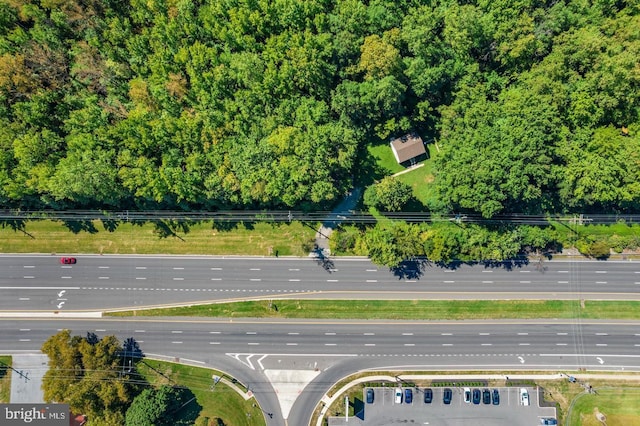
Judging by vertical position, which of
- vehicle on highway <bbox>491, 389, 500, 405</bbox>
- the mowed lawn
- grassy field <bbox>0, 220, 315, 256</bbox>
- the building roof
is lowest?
the mowed lawn

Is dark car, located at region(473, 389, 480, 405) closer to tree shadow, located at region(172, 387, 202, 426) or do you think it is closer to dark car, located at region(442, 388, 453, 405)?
dark car, located at region(442, 388, 453, 405)

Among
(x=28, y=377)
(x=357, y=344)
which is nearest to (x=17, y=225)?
(x=28, y=377)

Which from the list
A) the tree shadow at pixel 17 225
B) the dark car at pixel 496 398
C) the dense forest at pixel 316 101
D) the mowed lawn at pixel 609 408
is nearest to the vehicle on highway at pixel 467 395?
the dark car at pixel 496 398

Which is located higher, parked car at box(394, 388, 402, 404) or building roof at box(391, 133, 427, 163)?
building roof at box(391, 133, 427, 163)

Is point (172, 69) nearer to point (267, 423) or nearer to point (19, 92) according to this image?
point (19, 92)

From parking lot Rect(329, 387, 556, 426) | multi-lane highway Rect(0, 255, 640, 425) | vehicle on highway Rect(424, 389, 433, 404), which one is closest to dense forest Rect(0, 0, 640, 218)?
multi-lane highway Rect(0, 255, 640, 425)

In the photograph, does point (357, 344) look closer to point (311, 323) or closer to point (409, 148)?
point (311, 323)
